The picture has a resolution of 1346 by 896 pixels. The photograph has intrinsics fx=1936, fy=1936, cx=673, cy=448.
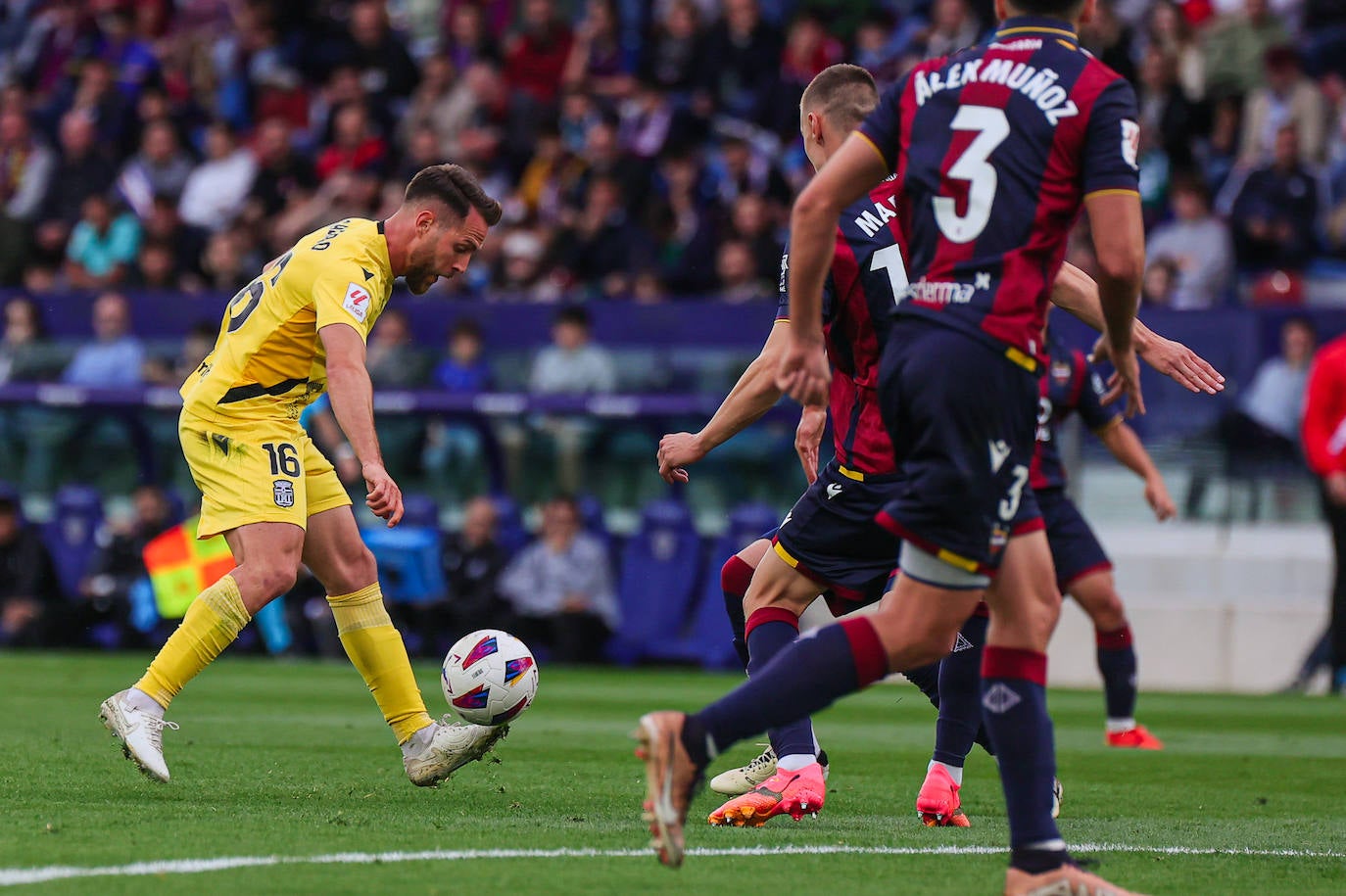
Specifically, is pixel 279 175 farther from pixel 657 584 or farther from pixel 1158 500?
pixel 1158 500

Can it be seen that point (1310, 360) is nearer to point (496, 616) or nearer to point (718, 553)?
point (718, 553)

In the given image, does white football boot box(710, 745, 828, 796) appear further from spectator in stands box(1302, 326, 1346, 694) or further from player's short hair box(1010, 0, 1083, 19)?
spectator in stands box(1302, 326, 1346, 694)

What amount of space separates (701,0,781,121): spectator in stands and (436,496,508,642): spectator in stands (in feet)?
17.2

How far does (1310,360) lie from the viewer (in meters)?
13.2

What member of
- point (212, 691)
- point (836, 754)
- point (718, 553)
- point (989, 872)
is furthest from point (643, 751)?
point (718, 553)

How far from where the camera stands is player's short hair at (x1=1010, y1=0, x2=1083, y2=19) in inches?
183

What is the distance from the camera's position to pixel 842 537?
613 cm

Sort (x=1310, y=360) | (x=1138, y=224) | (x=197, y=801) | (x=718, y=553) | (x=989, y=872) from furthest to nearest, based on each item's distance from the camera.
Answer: (x=718, y=553)
(x=1310, y=360)
(x=197, y=801)
(x=989, y=872)
(x=1138, y=224)

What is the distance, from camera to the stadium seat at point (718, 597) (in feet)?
46.8

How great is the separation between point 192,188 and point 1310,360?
1059 centimetres

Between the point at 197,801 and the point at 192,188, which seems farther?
the point at 192,188

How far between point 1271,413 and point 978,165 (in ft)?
30.7

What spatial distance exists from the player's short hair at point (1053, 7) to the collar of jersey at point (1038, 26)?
0.04 ft

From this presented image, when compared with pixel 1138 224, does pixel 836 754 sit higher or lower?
lower
